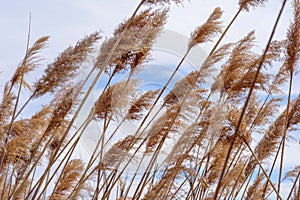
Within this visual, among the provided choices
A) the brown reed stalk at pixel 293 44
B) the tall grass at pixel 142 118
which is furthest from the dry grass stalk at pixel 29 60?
the brown reed stalk at pixel 293 44

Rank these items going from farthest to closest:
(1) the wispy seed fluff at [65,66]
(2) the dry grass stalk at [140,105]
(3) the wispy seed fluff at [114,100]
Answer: (2) the dry grass stalk at [140,105]
(3) the wispy seed fluff at [114,100]
(1) the wispy seed fluff at [65,66]

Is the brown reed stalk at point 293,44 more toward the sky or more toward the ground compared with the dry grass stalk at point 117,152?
more toward the sky

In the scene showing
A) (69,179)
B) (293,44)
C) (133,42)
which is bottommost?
(69,179)

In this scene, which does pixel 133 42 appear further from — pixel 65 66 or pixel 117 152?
pixel 117 152

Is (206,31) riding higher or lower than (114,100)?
higher

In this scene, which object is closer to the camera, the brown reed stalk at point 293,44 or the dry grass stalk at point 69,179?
the brown reed stalk at point 293,44

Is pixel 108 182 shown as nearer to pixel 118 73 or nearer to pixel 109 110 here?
pixel 109 110

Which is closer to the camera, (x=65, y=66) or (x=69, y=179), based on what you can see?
(x=65, y=66)

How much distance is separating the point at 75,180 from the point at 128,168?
456mm

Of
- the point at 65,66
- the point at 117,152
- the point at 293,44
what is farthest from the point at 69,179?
the point at 293,44

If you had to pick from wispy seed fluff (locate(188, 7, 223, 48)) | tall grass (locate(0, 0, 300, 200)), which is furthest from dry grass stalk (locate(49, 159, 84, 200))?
wispy seed fluff (locate(188, 7, 223, 48))

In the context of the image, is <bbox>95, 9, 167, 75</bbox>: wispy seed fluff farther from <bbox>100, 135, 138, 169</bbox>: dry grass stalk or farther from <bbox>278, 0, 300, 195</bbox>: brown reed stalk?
<bbox>278, 0, 300, 195</bbox>: brown reed stalk

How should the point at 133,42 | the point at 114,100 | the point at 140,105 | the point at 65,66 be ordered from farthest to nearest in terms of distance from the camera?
the point at 140,105 → the point at 114,100 → the point at 133,42 → the point at 65,66

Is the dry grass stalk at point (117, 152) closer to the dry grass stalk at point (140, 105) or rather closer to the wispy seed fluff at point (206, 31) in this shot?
the dry grass stalk at point (140, 105)
